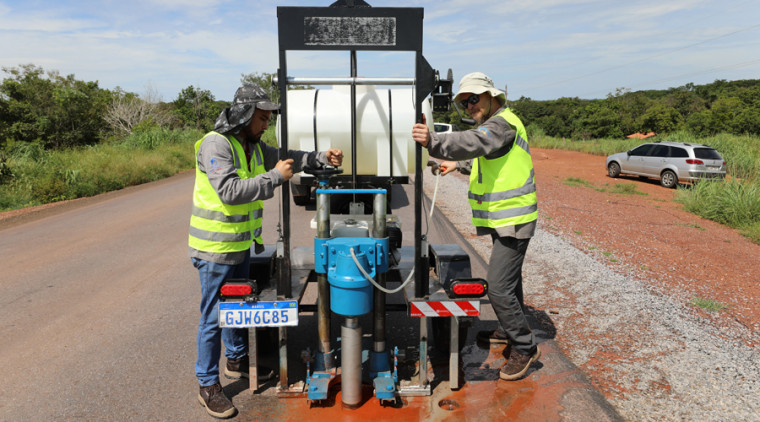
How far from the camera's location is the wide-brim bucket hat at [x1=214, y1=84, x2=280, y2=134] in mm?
3219

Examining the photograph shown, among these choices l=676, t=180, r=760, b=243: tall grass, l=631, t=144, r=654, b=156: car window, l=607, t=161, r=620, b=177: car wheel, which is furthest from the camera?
l=607, t=161, r=620, b=177: car wheel

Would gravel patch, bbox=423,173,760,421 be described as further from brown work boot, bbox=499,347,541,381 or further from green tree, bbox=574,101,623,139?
green tree, bbox=574,101,623,139

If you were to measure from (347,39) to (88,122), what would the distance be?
102ft

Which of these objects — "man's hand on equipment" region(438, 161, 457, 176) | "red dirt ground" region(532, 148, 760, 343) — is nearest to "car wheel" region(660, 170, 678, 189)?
"red dirt ground" region(532, 148, 760, 343)

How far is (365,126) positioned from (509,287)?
1.68 meters

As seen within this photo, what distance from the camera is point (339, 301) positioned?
3.12 m

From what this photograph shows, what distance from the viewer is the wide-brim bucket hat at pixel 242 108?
3219 mm

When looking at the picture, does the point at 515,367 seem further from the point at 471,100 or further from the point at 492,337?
the point at 471,100

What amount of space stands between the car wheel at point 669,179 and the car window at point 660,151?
72 centimetres

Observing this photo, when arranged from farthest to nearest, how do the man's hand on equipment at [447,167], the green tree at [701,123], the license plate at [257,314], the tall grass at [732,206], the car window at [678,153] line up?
the green tree at [701,123]
the car window at [678,153]
the tall grass at [732,206]
the man's hand on equipment at [447,167]
the license plate at [257,314]

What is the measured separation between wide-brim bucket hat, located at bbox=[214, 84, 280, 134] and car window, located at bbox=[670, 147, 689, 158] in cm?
1821

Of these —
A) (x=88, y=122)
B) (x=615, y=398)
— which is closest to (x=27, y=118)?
(x=88, y=122)

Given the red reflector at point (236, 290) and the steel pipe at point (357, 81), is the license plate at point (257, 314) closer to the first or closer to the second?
the red reflector at point (236, 290)

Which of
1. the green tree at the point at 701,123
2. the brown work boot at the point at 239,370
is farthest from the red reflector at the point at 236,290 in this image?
the green tree at the point at 701,123
